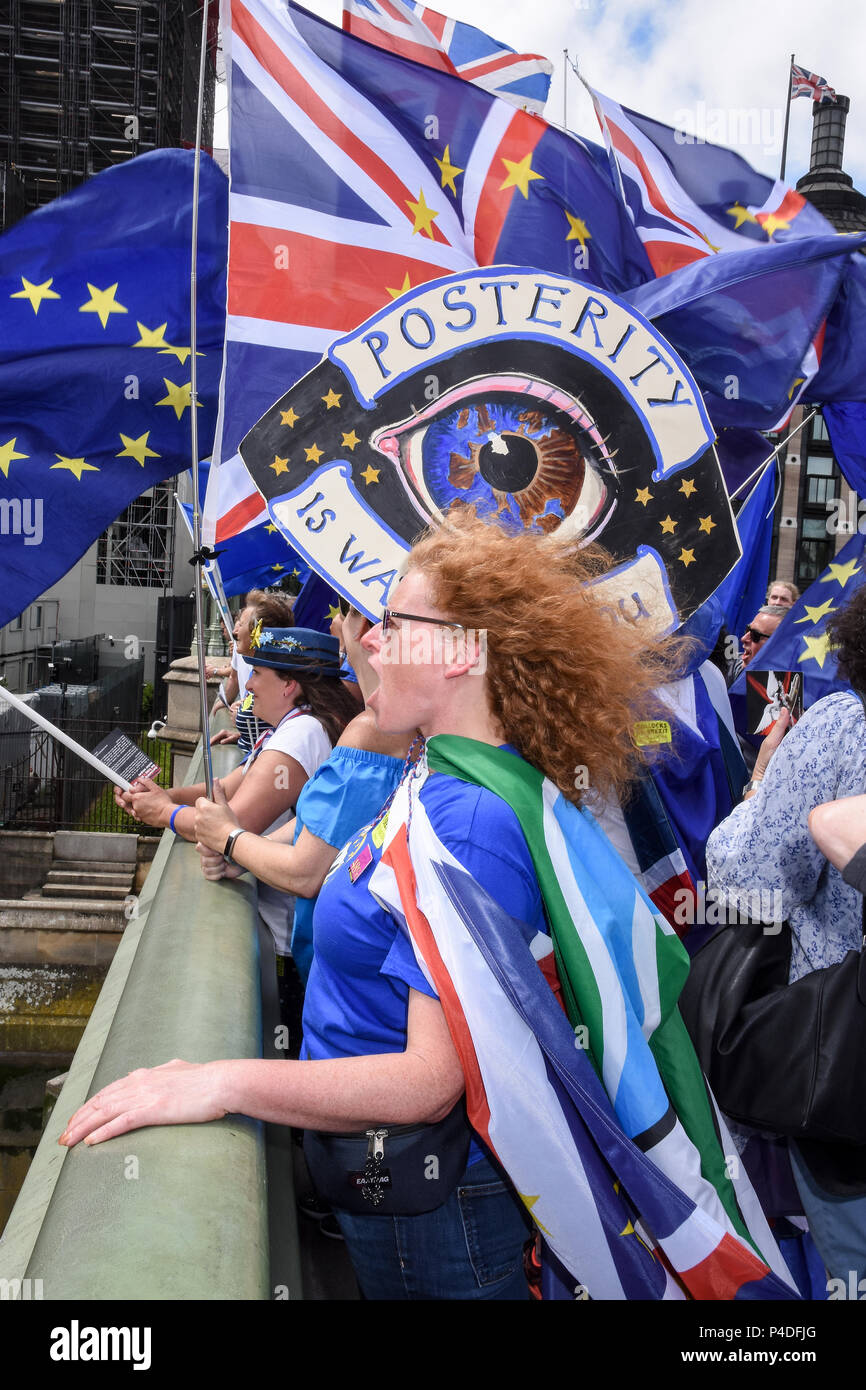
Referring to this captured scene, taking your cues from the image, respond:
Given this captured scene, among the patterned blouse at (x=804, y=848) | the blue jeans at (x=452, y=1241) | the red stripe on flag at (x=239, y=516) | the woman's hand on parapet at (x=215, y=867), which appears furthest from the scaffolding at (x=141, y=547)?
the blue jeans at (x=452, y=1241)

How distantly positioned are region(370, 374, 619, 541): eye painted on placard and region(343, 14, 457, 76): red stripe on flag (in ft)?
9.50


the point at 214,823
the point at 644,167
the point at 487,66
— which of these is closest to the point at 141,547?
the point at 487,66

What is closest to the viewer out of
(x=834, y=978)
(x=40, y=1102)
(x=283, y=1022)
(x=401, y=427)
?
(x=834, y=978)

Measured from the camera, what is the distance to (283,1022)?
11.2ft

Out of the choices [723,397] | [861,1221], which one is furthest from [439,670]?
[723,397]

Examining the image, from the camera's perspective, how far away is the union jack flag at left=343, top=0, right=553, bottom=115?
529 centimetres

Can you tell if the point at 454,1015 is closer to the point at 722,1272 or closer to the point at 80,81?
the point at 722,1272

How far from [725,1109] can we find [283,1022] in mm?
1716

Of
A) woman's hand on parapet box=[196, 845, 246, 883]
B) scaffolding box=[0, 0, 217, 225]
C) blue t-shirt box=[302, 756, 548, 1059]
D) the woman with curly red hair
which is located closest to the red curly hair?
the woman with curly red hair

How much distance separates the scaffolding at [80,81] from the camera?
33688mm

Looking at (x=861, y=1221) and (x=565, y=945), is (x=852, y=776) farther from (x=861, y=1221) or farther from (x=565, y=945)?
(x=861, y=1221)

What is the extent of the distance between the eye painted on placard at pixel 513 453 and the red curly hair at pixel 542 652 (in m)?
1.13

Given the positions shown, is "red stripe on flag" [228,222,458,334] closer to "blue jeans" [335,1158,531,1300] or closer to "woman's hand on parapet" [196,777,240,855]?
"woman's hand on parapet" [196,777,240,855]

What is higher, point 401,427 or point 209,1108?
point 401,427
